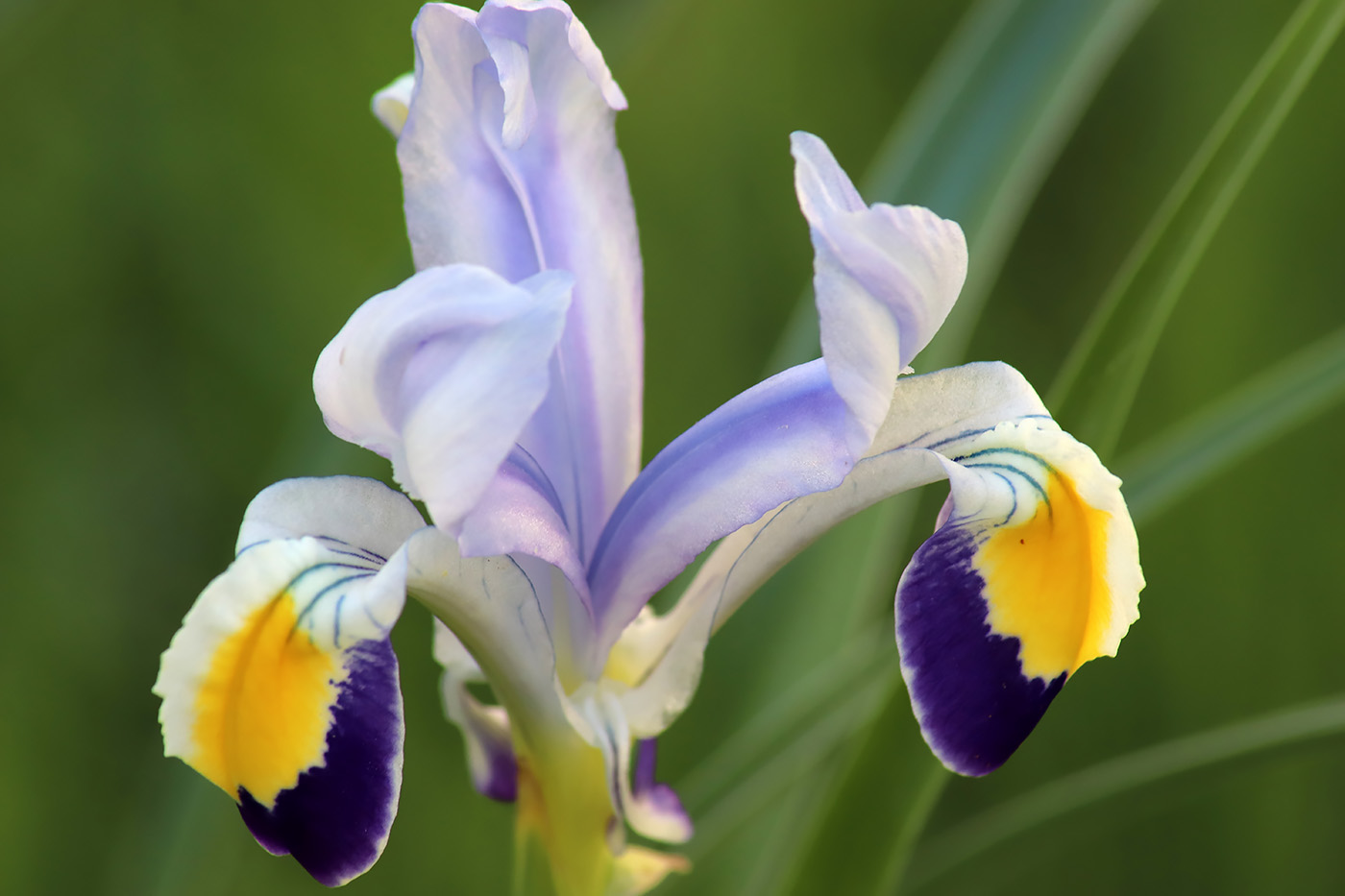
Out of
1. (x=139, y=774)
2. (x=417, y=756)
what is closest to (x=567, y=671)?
(x=417, y=756)

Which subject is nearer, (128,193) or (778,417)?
(778,417)

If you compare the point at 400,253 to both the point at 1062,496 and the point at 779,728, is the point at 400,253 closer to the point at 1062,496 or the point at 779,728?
the point at 779,728

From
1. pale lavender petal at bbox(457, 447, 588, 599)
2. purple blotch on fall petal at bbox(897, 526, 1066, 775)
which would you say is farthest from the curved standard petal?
pale lavender petal at bbox(457, 447, 588, 599)

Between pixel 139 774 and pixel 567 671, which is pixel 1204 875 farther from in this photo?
pixel 139 774

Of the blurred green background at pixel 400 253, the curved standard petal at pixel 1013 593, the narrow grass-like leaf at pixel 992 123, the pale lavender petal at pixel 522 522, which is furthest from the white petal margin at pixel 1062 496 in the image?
the blurred green background at pixel 400 253

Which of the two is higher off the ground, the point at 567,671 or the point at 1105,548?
the point at 1105,548

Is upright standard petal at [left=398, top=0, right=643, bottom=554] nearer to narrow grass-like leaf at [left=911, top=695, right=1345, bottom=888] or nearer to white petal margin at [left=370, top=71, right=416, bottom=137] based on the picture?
white petal margin at [left=370, top=71, right=416, bottom=137]
